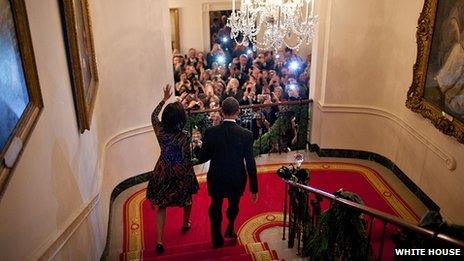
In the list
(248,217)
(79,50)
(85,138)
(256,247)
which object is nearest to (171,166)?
(85,138)

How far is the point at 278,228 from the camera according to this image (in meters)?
4.95

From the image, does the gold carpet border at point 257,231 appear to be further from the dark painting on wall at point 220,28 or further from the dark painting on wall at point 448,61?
the dark painting on wall at point 220,28

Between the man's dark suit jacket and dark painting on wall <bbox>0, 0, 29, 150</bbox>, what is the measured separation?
198 centimetres

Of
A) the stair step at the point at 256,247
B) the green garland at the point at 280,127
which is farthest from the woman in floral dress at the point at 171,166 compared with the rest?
the green garland at the point at 280,127

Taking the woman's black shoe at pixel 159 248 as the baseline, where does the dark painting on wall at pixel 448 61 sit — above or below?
above

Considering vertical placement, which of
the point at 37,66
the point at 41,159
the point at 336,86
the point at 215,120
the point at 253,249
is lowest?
the point at 253,249

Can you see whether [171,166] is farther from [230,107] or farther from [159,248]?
[159,248]

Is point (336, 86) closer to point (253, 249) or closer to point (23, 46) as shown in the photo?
point (253, 249)

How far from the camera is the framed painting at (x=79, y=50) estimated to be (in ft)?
10.1

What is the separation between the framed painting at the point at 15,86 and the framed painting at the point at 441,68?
167 inches

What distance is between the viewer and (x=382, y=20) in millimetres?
6066

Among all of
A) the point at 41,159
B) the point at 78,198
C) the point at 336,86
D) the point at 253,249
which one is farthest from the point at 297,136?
the point at 41,159

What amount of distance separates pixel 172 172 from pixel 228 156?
0.59 m

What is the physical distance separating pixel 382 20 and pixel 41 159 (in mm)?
5333
